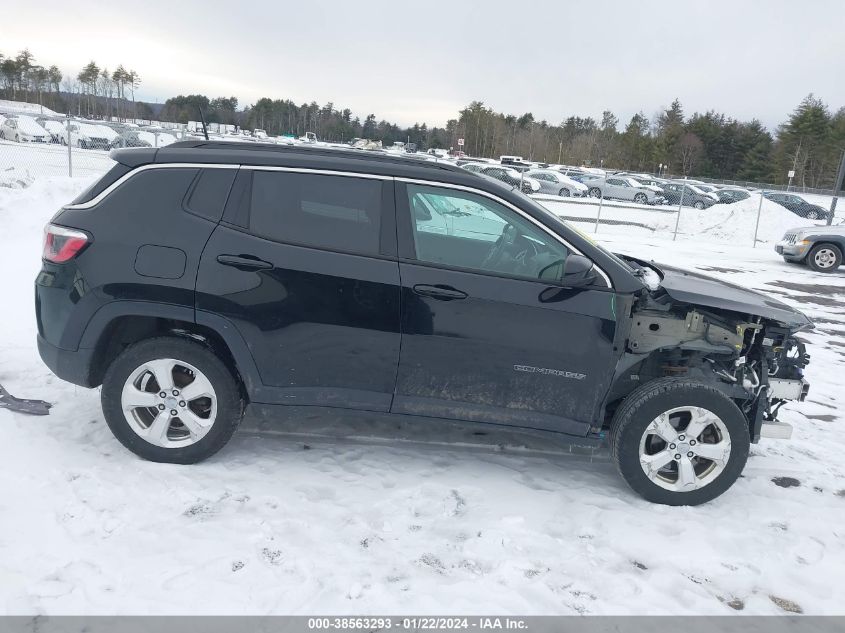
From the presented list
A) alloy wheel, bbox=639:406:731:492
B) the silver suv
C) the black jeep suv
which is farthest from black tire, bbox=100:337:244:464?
the silver suv

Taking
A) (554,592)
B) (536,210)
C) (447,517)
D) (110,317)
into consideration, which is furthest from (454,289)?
(110,317)

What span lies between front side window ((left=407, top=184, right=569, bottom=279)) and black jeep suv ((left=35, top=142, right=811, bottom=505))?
0.01 metres

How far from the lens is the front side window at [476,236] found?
374 cm

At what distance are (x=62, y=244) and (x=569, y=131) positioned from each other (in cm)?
11058

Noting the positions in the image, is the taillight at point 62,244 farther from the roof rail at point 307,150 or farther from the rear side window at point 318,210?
the rear side window at point 318,210

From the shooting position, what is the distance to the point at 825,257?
14.1 m

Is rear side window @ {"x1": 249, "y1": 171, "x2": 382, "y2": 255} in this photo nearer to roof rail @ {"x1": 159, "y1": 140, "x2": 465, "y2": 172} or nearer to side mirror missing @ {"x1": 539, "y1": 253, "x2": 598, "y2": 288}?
roof rail @ {"x1": 159, "y1": 140, "x2": 465, "y2": 172}

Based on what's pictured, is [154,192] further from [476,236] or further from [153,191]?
[476,236]

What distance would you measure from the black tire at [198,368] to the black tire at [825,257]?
14.4 m

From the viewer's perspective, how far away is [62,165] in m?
19.5

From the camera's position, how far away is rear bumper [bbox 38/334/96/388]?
12.5 feet

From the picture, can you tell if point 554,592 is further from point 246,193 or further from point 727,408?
point 246,193

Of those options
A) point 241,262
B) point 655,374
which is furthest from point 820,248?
point 241,262
